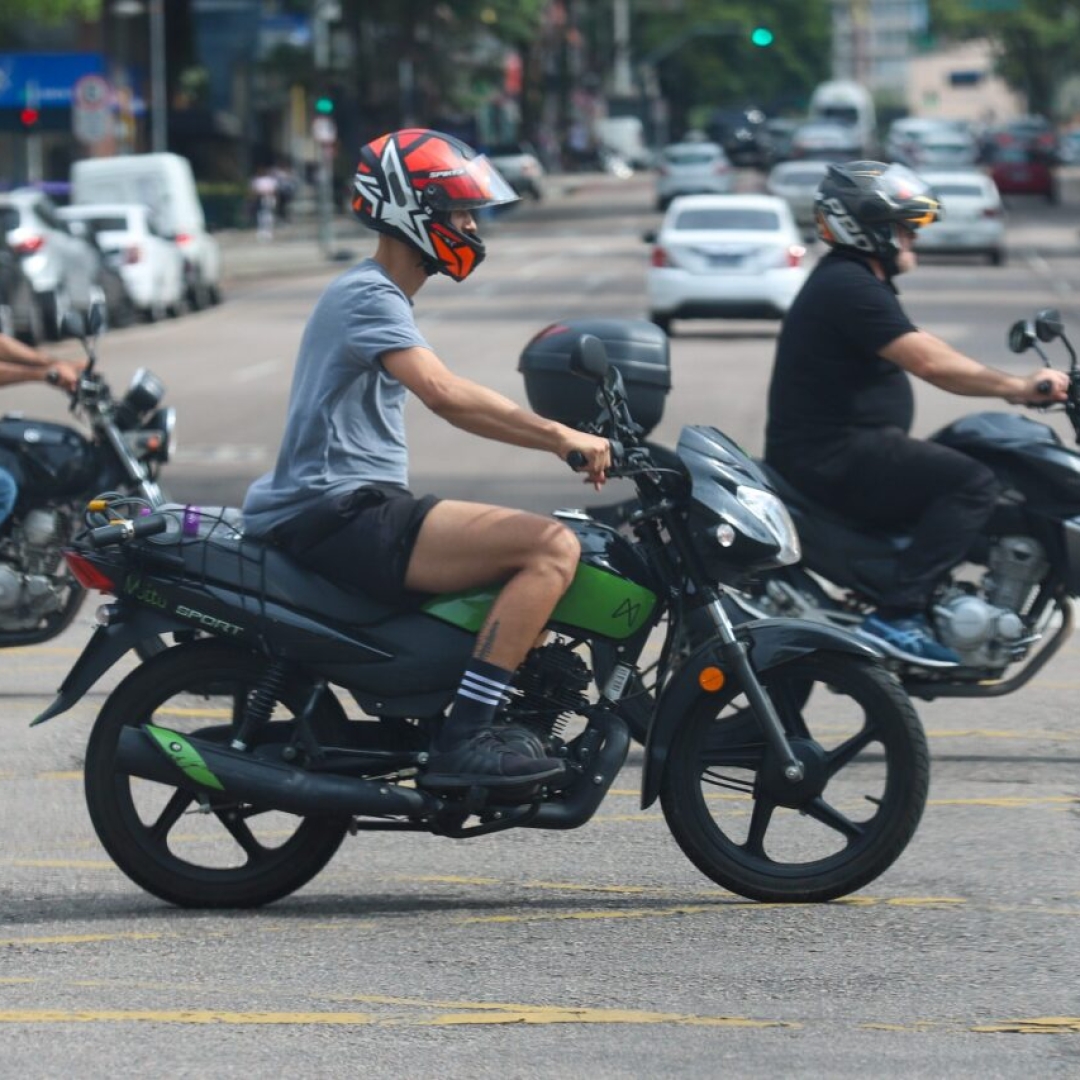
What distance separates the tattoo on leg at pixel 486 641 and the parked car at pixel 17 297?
2146 cm

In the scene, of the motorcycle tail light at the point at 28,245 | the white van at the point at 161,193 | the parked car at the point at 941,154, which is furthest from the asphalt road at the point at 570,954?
the parked car at the point at 941,154

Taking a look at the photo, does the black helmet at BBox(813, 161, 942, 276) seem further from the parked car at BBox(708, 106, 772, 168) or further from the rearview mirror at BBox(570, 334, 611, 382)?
the parked car at BBox(708, 106, 772, 168)

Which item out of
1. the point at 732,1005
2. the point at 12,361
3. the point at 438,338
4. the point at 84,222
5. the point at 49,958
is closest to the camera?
the point at 732,1005

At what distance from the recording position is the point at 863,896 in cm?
599

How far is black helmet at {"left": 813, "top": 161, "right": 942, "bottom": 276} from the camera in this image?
759 centimetres

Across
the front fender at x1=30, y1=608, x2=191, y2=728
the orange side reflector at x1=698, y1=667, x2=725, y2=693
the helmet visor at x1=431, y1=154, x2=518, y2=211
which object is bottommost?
the orange side reflector at x1=698, y1=667, x2=725, y2=693

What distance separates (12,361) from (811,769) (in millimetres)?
4034

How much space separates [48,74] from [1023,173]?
1161 inches

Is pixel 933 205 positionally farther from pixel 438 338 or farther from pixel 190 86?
pixel 190 86

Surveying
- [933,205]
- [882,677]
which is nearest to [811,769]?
[882,677]

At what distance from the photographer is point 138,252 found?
3228 cm

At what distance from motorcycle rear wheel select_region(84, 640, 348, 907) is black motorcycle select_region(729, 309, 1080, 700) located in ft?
7.09

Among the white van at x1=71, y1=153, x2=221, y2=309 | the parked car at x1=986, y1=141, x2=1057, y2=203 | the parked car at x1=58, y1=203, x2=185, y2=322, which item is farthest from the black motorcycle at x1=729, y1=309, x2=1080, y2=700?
the parked car at x1=986, y1=141, x2=1057, y2=203

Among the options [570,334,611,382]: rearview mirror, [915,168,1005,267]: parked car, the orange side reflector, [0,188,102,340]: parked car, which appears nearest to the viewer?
[570,334,611,382]: rearview mirror
